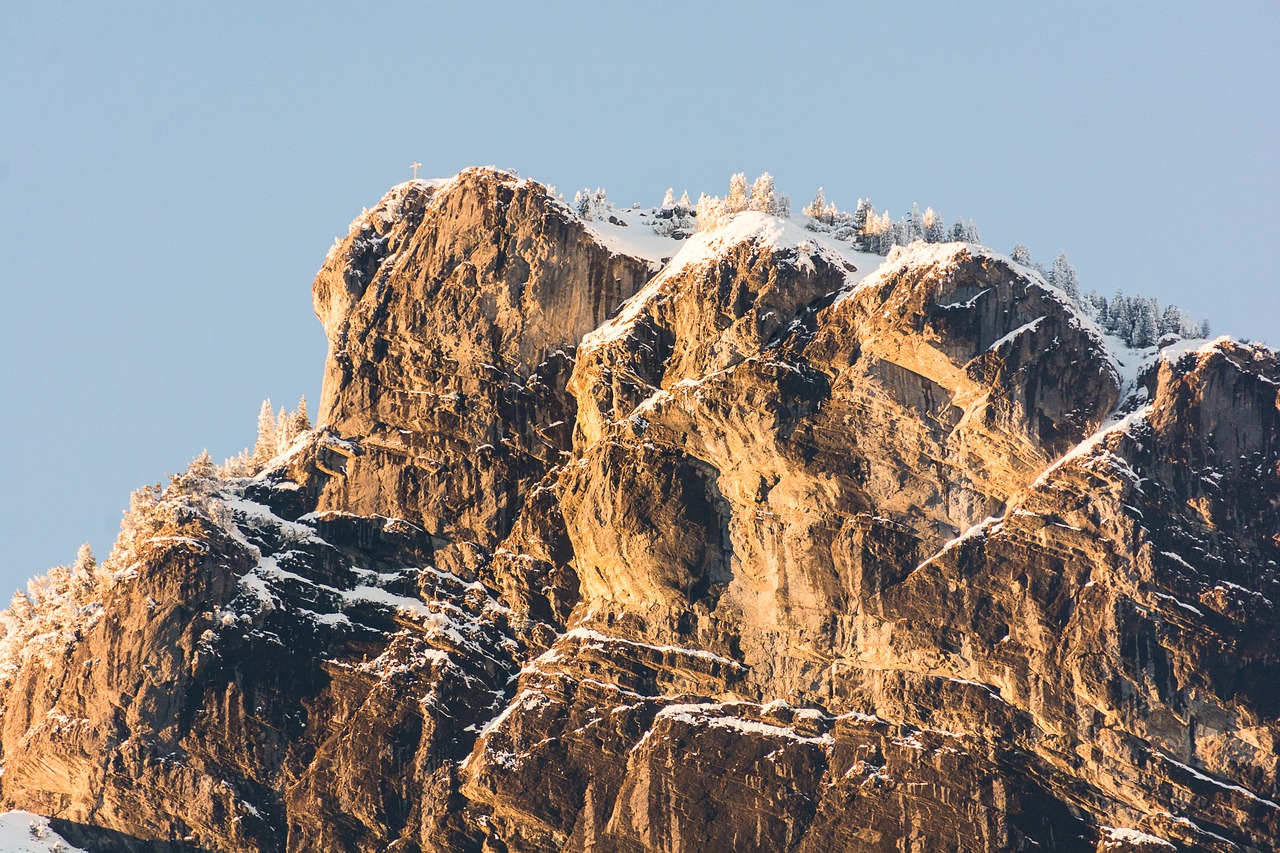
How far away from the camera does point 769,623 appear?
7377 inches

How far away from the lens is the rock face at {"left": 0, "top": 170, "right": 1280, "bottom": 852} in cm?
17950

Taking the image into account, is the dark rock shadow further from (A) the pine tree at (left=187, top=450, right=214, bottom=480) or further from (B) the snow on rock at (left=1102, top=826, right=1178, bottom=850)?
(B) the snow on rock at (left=1102, top=826, right=1178, bottom=850)

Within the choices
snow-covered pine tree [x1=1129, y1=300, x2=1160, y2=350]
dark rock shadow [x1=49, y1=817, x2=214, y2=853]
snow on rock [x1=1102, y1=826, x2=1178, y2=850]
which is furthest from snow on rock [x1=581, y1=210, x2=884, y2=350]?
dark rock shadow [x1=49, y1=817, x2=214, y2=853]

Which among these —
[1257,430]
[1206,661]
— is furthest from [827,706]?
[1257,430]

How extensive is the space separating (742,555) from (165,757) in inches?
1828

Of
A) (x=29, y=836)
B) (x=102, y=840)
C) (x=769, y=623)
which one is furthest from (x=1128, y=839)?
(x=29, y=836)

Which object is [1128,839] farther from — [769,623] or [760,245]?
[760,245]

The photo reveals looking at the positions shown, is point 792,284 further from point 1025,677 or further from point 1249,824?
point 1249,824

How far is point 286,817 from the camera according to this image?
187m

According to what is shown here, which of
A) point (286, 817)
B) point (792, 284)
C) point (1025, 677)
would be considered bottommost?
point (286, 817)

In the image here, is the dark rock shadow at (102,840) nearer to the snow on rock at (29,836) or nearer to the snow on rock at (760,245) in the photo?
the snow on rock at (29,836)

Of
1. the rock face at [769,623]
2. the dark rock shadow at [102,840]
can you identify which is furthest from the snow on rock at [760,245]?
the dark rock shadow at [102,840]

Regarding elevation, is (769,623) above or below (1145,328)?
below

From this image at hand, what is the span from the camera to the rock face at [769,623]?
179500mm
